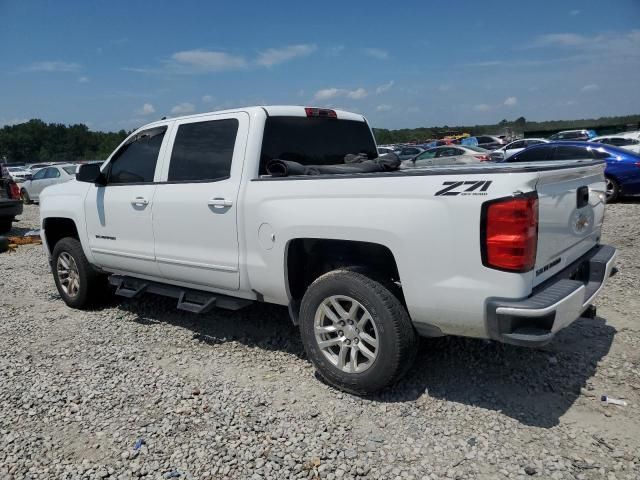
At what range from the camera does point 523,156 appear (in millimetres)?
13516

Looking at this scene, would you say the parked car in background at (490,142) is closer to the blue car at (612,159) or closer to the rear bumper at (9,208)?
the blue car at (612,159)

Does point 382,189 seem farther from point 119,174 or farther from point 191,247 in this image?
point 119,174

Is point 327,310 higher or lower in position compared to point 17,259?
higher

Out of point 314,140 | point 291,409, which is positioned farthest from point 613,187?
point 291,409

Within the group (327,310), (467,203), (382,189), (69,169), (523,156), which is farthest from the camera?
(69,169)

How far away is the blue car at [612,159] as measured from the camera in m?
12.1

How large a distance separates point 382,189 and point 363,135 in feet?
6.79

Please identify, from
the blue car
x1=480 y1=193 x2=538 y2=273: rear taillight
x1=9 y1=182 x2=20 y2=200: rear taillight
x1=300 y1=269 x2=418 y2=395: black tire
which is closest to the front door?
x1=300 y1=269 x2=418 y2=395: black tire

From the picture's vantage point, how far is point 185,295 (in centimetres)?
453

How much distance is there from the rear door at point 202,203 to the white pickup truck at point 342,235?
0.01m

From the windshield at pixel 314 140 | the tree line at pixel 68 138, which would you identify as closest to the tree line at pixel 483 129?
the tree line at pixel 68 138

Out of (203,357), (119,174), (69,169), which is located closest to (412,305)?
(203,357)

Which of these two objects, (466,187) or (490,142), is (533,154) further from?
(490,142)

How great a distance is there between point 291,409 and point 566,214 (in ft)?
7.09
